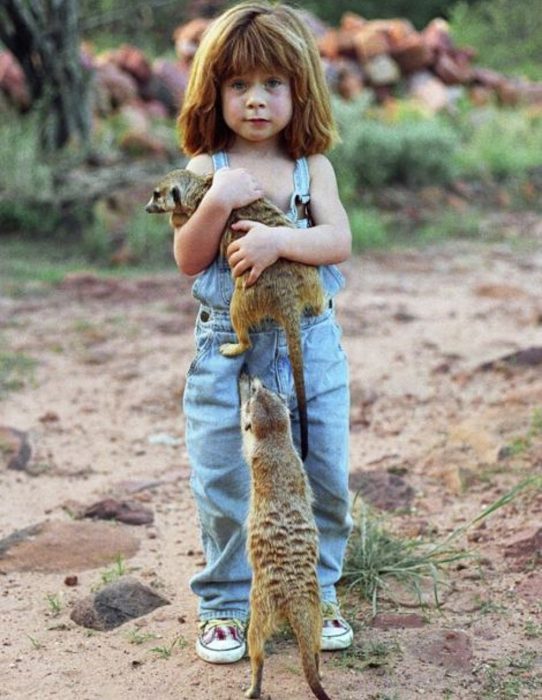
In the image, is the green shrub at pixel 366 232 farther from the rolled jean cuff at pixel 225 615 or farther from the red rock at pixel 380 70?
the rolled jean cuff at pixel 225 615

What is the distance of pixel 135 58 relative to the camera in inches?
458

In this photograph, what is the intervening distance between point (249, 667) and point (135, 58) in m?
9.58

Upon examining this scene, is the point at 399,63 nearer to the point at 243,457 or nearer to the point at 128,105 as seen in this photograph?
the point at 128,105

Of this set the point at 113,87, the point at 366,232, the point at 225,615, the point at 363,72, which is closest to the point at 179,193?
the point at 225,615

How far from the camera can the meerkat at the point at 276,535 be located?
267 cm

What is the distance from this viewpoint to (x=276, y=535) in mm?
2729

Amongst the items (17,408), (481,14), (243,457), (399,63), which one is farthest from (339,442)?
(481,14)

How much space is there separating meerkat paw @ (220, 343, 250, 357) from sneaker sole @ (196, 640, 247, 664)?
80 cm

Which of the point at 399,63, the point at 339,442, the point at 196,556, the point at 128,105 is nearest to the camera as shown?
the point at 339,442

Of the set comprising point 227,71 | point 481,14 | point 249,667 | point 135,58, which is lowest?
point 249,667

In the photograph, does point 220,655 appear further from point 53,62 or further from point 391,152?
point 391,152

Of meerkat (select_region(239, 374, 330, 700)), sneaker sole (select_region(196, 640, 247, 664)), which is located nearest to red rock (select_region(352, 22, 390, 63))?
meerkat (select_region(239, 374, 330, 700))

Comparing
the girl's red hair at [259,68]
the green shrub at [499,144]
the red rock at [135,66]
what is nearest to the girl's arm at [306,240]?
the girl's red hair at [259,68]

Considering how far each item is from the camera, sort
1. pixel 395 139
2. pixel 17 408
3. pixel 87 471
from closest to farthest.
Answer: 1. pixel 87 471
2. pixel 17 408
3. pixel 395 139
